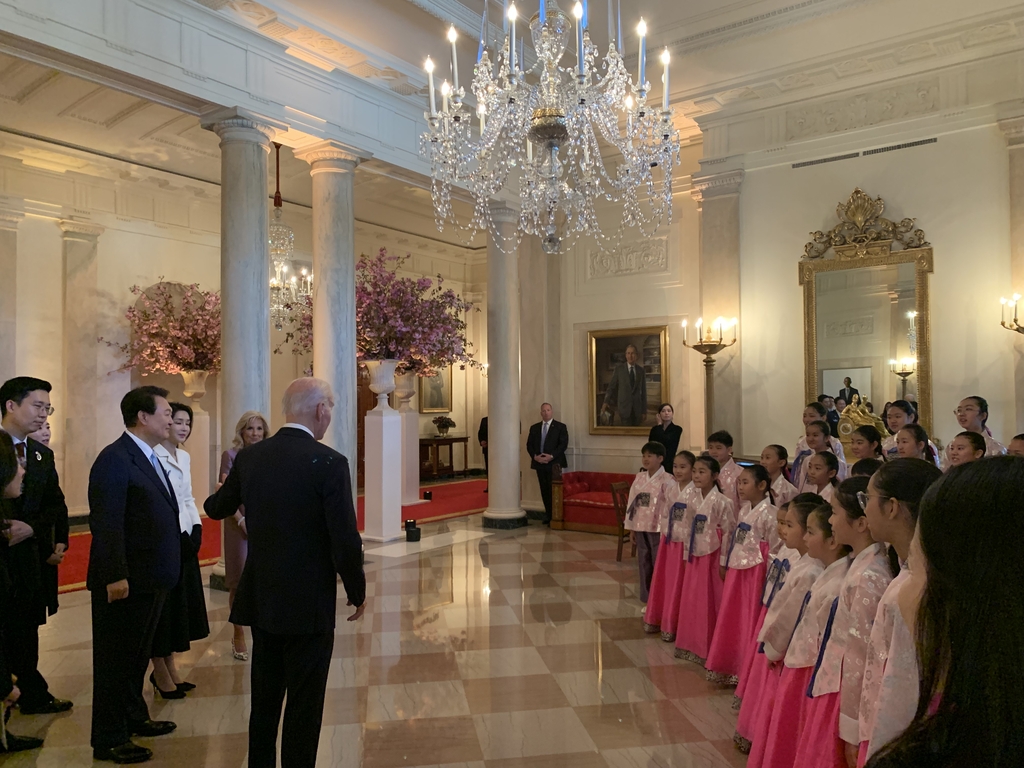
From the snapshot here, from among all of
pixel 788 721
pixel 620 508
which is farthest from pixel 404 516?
pixel 788 721

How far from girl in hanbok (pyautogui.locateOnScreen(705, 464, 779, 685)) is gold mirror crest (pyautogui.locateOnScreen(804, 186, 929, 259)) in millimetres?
4869

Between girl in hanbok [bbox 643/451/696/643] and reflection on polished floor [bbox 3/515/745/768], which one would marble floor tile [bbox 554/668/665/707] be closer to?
reflection on polished floor [bbox 3/515/745/768]

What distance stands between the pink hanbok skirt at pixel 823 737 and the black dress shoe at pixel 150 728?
3.19 metres

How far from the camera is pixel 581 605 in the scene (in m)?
6.68

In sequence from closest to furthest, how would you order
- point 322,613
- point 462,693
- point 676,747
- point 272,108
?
1. point 322,613
2. point 676,747
3. point 462,693
4. point 272,108

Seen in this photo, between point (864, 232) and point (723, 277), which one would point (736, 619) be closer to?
point (864, 232)

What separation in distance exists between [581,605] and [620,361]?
480cm

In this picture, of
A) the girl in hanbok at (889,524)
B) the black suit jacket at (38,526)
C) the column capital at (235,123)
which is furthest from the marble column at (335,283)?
the girl in hanbok at (889,524)

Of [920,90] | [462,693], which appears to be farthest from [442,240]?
[462,693]

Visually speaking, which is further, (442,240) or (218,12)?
(442,240)

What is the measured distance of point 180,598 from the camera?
14.7 ft

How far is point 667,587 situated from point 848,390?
4.02 meters

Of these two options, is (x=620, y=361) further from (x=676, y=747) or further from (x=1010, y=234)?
(x=676, y=747)

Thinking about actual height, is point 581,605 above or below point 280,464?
below
